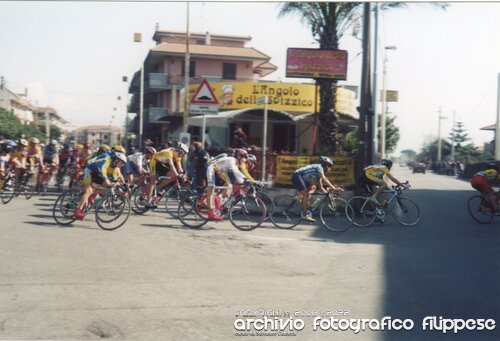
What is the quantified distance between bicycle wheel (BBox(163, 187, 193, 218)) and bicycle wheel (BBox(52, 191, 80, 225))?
2.04 metres

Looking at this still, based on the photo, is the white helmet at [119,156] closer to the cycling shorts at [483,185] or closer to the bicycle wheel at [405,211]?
the bicycle wheel at [405,211]

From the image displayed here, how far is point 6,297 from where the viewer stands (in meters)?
5.88

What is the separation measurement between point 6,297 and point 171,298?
1.81 metres

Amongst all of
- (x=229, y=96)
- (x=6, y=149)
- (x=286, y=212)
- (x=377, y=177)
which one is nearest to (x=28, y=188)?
(x=6, y=149)

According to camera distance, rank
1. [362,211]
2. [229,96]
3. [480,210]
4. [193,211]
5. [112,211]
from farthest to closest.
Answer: [229,96], [480,210], [362,211], [193,211], [112,211]

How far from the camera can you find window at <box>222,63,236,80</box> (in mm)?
44000

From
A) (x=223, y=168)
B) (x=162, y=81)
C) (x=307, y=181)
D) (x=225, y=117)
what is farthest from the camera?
(x=162, y=81)

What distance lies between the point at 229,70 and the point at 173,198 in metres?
33.4

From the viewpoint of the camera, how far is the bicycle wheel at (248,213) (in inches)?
432

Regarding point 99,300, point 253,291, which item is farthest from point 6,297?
point 253,291

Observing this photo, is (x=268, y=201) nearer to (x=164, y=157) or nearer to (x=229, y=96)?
(x=164, y=157)

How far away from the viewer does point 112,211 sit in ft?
34.1

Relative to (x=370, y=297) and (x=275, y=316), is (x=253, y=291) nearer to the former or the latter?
(x=275, y=316)

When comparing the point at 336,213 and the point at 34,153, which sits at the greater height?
the point at 34,153
